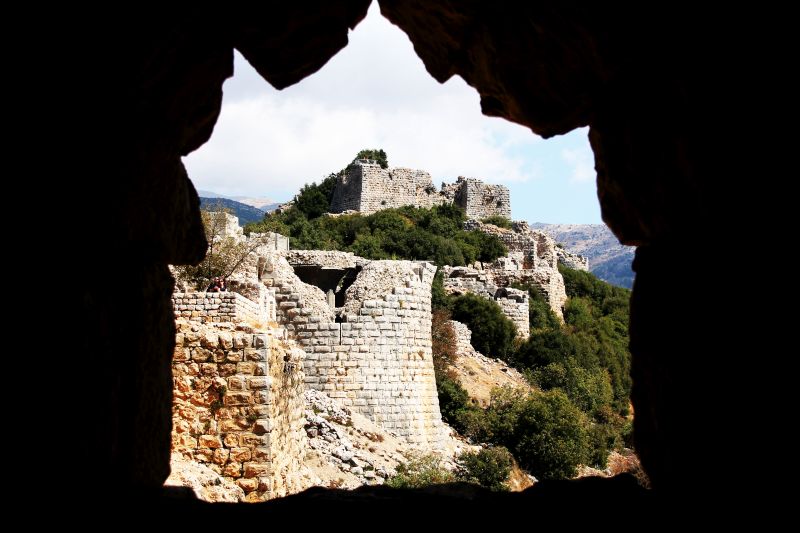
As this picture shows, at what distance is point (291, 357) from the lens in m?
10.7

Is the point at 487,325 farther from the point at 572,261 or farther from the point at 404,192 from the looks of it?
the point at 572,261

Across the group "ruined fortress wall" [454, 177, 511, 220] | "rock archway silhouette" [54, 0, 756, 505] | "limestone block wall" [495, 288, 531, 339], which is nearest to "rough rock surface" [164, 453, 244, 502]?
"rock archway silhouette" [54, 0, 756, 505]

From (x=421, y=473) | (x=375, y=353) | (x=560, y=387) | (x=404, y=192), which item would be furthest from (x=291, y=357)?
(x=404, y=192)

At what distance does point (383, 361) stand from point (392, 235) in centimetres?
2480

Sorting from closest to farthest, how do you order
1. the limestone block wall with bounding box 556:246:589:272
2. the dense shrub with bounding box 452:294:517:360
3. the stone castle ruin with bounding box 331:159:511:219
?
the dense shrub with bounding box 452:294:517:360 < the stone castle ruin with bounding box 331:159:511:219 < the limestone block wall with bounding box 556:246:589:272

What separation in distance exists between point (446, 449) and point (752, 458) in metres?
14.1

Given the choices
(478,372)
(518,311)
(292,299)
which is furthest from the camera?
(518,311)

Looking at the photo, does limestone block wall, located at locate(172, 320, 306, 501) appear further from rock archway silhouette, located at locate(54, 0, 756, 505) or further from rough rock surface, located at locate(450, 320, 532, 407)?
rough rock surface, located at locate(450, 320, 532, 407)

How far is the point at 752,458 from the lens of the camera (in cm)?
346

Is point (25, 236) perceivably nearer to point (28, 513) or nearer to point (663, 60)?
point (28, 513)

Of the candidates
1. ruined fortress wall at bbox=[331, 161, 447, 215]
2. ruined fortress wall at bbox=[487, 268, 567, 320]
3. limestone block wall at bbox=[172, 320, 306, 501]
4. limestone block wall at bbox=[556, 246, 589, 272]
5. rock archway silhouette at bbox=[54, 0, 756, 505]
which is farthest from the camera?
limestone block wall at bbox=[556, 246, 589, 272]

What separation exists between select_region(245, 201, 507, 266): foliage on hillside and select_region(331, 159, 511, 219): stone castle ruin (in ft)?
15.6

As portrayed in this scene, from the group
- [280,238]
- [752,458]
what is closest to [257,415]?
[752,458]

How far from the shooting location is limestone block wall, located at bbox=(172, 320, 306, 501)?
9031 millimetres
